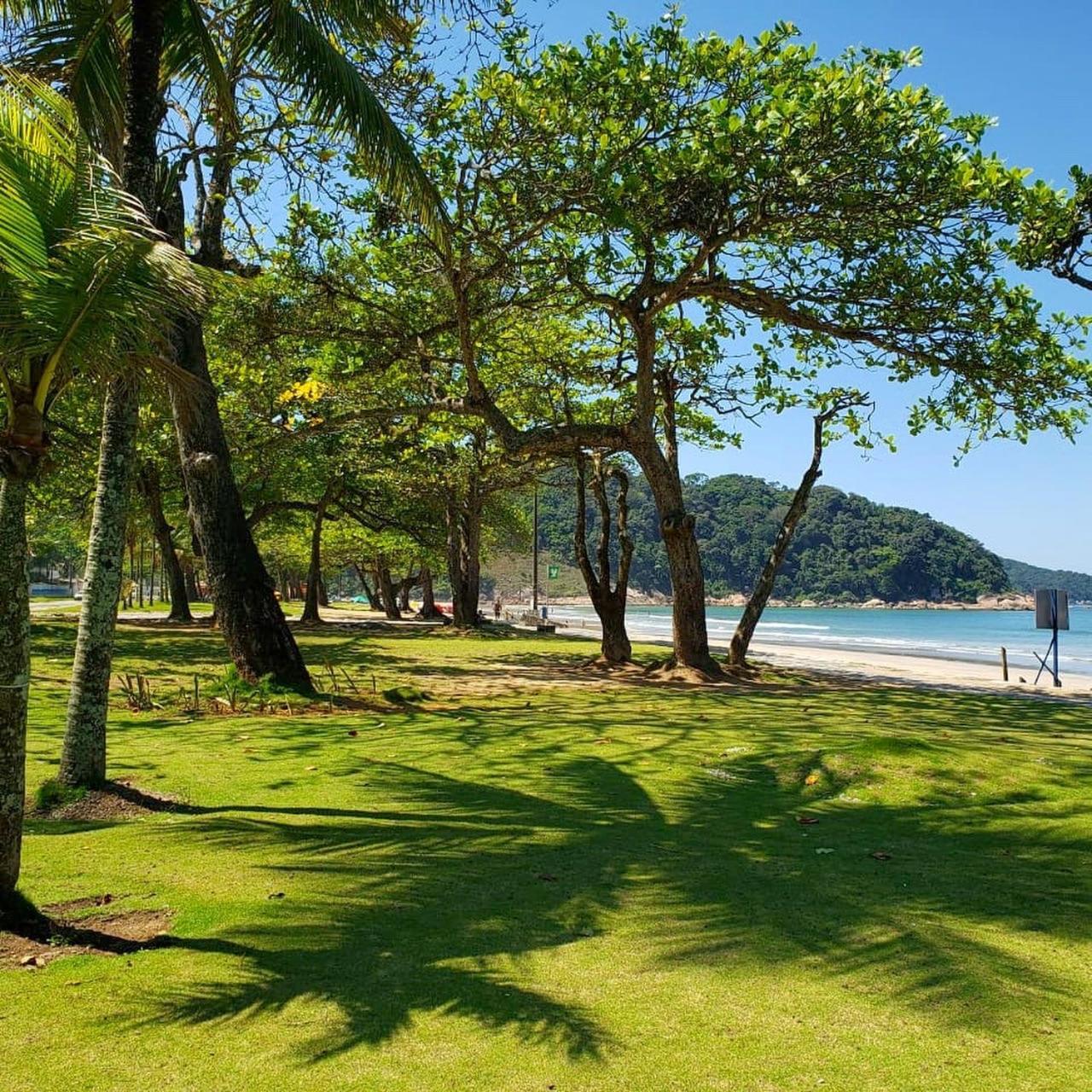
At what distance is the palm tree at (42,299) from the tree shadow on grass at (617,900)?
145 cm

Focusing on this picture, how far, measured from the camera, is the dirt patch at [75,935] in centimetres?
358

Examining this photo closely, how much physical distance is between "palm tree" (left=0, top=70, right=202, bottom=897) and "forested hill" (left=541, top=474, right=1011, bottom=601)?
101283 millimetres

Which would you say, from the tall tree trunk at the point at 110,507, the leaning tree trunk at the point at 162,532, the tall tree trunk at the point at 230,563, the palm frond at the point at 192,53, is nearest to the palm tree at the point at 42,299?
the tall tree trunk at the point at 110,507

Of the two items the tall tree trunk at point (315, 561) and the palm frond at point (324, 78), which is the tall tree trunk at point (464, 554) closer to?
the tall tree trunk at point (315, 561)

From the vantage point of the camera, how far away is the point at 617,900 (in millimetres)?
4395

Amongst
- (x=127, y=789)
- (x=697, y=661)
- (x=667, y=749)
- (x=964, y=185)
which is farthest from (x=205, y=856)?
(x=697, y=661)

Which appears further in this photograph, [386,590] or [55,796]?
[386,590]

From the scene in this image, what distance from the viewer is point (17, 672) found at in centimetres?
381

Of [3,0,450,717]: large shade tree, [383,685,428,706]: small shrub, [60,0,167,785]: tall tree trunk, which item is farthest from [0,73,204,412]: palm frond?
[383,685,428,706]: small shrub

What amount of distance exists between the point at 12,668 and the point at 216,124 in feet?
27.8

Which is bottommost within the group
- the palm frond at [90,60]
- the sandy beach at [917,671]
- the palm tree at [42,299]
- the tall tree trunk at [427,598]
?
the sandy beach at [917,671]

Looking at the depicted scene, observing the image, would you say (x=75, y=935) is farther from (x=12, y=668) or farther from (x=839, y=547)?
(x=839, y=547)

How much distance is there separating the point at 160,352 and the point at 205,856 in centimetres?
275

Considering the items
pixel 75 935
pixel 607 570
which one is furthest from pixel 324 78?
pixel 607 570
